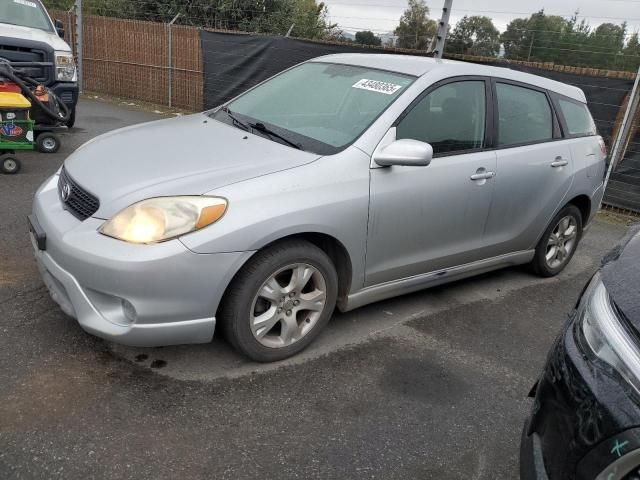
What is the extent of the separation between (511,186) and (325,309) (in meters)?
1.73

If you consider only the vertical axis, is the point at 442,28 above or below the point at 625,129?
above

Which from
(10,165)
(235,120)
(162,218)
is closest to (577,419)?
(162,218)

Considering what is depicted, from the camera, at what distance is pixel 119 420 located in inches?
103

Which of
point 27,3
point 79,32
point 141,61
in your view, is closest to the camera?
point 27,3

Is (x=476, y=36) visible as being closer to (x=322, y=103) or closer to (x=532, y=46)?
(x=532, y=46)

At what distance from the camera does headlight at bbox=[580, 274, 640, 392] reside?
5.41 ft

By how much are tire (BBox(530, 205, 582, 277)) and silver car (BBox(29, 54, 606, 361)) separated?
0.35 feet

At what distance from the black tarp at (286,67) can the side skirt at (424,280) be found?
383cm

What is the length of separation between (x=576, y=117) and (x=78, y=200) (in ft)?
12.9

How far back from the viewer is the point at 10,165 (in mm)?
6191

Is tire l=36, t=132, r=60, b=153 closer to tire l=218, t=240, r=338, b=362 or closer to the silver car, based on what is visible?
the silver car

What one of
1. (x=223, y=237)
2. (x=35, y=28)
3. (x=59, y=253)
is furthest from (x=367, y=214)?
(x=35, y=28)

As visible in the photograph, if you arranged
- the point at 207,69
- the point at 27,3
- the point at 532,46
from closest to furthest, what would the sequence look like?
the point at 27,3 → the point at 207,69 → the point at 532,46

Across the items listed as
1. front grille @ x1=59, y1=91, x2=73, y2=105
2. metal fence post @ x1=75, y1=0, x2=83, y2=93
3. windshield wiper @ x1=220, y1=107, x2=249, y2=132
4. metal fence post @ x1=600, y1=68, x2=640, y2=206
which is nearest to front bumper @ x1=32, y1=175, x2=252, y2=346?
windshield wiper @ x1=220, y1=107, x2=249, y2=132
